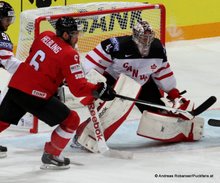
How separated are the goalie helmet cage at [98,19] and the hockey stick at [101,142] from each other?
3.65ft

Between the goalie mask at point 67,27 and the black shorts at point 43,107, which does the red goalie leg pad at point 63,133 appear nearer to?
the black shorts at point 43,107

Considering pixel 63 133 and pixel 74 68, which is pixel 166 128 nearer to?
pixel 63 133

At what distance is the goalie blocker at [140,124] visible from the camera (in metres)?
6.47

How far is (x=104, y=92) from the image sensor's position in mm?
5883

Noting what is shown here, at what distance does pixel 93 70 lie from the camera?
260 inches

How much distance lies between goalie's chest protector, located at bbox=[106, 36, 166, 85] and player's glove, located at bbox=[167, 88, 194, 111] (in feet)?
0.74

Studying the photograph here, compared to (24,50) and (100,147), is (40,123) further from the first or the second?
(100,147)

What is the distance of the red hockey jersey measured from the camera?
572cm

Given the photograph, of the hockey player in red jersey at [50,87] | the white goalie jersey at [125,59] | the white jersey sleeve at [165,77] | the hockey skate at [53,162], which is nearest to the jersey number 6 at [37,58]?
the hockey player in red jersey at [50,87]

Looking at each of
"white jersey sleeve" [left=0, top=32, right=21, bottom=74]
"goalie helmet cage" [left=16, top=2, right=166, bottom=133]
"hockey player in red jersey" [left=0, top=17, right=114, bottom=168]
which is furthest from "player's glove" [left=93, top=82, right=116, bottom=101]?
"goalie helmet cage" [left=16, top=2, right=166, bottom=133]

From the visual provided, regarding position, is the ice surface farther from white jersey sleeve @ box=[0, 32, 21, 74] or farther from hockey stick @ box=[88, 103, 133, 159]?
white jersey sleeve @ box=[0, 32, 21, 74]

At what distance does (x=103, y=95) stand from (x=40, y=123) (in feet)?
4.95

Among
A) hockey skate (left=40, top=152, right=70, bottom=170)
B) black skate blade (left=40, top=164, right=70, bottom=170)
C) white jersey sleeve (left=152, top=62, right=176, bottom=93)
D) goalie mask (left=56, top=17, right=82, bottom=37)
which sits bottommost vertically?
black skate blade (left=40, top=164, right=70, bottom=170)

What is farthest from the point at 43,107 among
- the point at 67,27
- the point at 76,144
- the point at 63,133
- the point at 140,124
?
the point at 140,124
